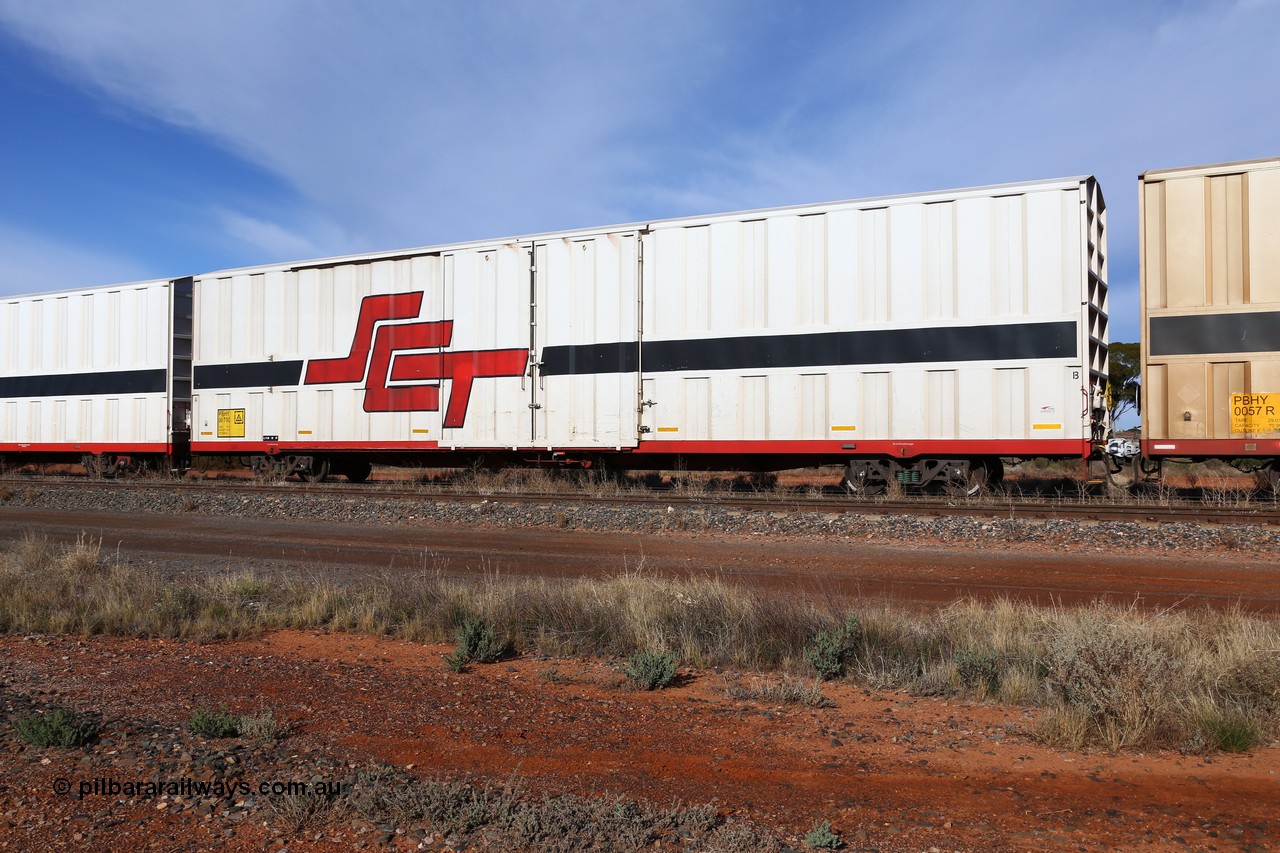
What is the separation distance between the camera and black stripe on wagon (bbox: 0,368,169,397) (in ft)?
67.6

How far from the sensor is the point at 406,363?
17.6 metres

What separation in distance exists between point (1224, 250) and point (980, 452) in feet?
14.7

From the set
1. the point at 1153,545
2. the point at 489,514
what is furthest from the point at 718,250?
the point at 1153,545

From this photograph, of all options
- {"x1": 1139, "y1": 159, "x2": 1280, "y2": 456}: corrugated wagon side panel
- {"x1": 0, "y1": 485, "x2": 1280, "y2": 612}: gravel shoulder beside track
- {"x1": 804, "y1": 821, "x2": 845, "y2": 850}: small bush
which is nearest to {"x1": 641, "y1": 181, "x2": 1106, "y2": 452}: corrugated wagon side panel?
{"x1": 1139, "y1": 159, "x2": 1280, "y2": 456}: corrugated wagon side panel

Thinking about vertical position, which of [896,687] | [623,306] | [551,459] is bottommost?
[896,687]

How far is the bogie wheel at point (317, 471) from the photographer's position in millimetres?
19297

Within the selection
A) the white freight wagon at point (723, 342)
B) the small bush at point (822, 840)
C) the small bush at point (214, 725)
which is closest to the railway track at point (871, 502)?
the white freight wagon at point (723, 342)

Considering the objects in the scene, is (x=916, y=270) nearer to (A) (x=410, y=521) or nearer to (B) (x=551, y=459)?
(B) (x=551, y=459)

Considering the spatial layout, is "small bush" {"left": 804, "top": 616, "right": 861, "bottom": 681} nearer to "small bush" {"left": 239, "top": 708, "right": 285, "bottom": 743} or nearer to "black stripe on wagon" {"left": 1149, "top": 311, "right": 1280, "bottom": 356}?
"small bush" {"left": 239, "top": 708, "right": 285, "bottom": 743}

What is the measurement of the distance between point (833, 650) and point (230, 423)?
17.6m

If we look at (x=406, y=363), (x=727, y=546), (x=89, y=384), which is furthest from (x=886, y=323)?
Answer: (x=89, y=384)

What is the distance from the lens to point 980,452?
536 inches

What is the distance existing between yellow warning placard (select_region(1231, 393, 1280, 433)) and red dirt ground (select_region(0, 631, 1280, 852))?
9928 millimetres

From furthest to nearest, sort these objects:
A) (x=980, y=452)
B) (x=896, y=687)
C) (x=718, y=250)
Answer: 1. (x=718, y=250)
2. (x=980, y=452)
3. (x=896, y=687)
